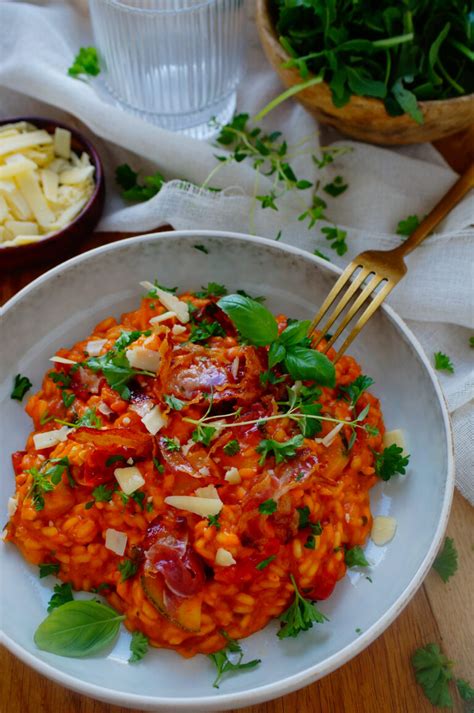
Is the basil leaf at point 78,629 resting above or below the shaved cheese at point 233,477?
below

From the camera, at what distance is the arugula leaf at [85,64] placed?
13.9 ft

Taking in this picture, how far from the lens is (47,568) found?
2742mm

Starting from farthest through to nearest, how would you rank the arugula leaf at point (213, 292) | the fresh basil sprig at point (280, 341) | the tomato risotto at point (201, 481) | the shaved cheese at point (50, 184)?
1. the shaved cheese at point (50, 184)
2. the arugula leaf at point (213, 292)
3. the fresh basil sprig at point (280, 341)
4. the tomato risotto at point (201, 481)

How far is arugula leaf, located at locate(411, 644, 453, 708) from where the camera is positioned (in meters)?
2.80

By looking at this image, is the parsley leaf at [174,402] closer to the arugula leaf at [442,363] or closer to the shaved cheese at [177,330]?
the shaved cheese at [177,330]

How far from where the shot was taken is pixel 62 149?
13.0 feet

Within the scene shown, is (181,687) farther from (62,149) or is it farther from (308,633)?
(62,149)

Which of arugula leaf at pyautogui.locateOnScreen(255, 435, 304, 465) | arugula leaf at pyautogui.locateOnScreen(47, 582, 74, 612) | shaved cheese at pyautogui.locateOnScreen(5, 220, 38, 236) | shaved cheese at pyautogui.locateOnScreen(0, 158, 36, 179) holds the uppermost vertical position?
arugula leaf at pyautogui.locateOnScreen(255, 435, 304, 465)

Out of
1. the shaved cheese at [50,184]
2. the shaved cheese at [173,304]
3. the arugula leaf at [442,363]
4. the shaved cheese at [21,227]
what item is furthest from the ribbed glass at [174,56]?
the arugula leaf at [442,363]

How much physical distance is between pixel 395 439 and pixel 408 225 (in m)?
1.30

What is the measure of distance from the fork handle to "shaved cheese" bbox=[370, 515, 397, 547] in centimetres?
135

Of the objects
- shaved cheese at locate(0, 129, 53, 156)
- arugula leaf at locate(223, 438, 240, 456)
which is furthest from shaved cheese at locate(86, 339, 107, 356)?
shaved cheese at locate(0, 129, 53, 156)

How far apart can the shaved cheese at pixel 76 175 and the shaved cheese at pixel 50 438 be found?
5.16ft

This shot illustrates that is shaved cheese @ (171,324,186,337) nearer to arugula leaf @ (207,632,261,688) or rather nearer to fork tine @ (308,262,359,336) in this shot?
fork tine @ (308,262,359,336)
